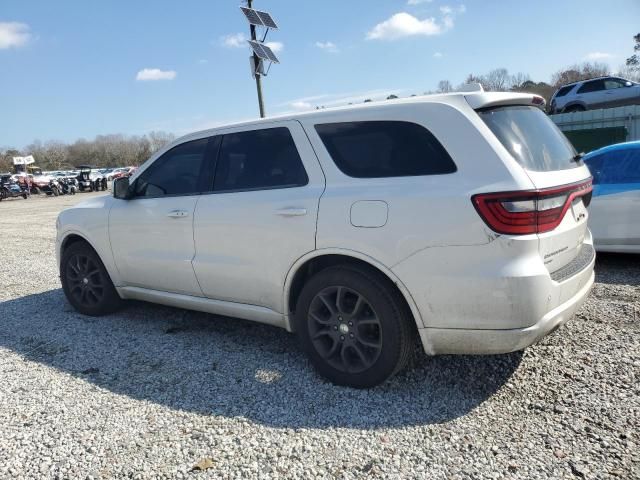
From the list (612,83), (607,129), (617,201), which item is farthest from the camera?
(612,83)

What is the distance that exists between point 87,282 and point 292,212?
2778 mm

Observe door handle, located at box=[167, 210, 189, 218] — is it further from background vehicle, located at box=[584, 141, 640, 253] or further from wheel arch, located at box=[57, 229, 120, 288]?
background vehicle, located at box=[584, 141, 640, 253]

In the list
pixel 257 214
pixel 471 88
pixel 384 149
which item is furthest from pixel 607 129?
pixel 257 214

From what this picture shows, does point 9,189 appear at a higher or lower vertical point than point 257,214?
higher

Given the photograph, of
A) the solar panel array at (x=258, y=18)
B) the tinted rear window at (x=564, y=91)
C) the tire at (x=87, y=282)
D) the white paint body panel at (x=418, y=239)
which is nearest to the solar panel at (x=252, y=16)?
the solar panel array at (x=258, y=18)

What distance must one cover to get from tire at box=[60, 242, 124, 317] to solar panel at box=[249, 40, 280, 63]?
7.60 metres

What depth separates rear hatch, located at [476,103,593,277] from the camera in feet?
8.92

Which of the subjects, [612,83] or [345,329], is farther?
[612,83]

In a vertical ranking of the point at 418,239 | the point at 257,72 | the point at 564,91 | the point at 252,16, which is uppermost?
the point at 252,16

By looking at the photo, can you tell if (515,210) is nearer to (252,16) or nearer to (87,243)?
(87,243)

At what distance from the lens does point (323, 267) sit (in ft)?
11.3

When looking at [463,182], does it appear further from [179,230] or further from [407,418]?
[179,230]

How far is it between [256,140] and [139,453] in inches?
88.0

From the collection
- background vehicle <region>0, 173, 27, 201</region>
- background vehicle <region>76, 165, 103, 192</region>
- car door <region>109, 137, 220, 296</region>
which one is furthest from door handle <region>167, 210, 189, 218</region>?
background vehicle <region>76, 165, 103, 192</region>
